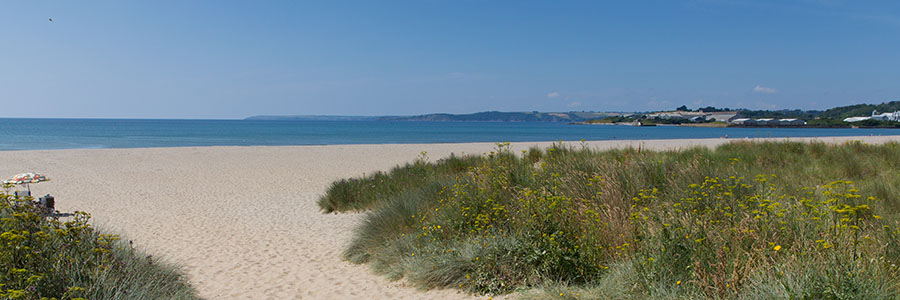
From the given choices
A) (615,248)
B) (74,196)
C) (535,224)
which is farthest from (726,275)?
(74,196)

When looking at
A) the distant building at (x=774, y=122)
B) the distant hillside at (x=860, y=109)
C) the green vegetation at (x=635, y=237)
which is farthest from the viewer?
the distant hillside at (x=860, y=109)

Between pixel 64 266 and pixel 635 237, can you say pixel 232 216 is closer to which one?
pixel 64 266

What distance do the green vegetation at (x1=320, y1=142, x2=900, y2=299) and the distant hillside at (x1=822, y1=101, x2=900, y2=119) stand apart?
144971 mm

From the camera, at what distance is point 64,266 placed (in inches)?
158

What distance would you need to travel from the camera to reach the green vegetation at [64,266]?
3658 mm

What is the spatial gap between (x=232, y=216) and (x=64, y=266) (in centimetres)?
809

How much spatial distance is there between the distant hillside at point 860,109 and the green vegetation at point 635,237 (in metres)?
145

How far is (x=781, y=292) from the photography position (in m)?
3.58

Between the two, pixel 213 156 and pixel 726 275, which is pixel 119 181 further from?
pixel 726 275

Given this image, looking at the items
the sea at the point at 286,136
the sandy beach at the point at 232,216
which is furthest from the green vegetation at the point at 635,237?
the sea at the point at 286,136

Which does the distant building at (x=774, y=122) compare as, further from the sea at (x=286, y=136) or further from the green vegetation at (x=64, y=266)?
the green vegetation at (x=64, y=266)

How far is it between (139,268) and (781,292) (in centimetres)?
492

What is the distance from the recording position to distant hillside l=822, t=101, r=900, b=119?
125375 mm

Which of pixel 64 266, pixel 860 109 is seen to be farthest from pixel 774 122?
pixel 64 266
